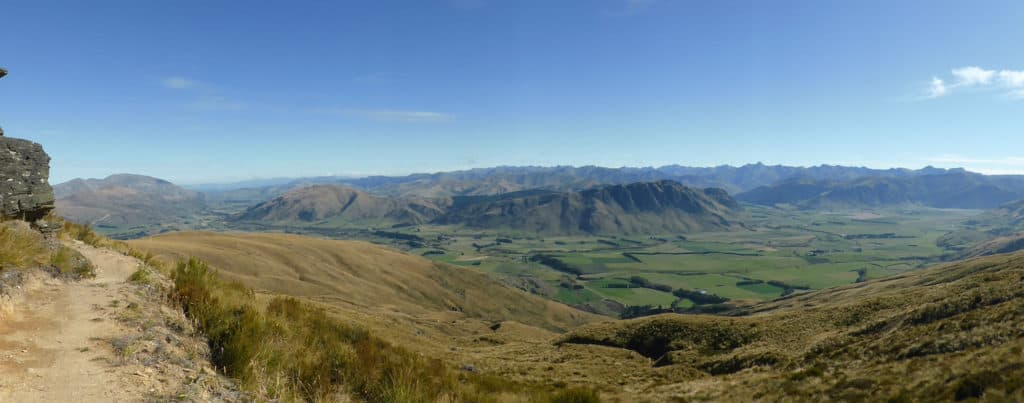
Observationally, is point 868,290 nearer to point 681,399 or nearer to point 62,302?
point 681,399

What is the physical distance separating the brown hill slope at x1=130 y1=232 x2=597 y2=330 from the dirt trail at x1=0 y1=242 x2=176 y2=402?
221ft

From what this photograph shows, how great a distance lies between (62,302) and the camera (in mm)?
10500

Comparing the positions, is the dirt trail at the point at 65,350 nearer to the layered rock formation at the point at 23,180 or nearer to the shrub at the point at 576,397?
the layered rock formation at the point at 23,180

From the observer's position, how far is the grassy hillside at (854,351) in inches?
621

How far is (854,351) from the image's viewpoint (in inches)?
1002

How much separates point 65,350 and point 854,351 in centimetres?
3439

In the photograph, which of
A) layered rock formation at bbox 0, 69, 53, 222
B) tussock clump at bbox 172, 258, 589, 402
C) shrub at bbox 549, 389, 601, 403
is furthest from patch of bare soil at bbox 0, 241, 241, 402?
shrub at bbox 549, 389, 601, 403

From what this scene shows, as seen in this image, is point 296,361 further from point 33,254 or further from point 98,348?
point 33,254

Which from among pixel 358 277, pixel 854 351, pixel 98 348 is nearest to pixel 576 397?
pixel 98 348

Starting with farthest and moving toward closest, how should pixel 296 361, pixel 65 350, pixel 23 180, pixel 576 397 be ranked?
pixel 23 180 → pixel 576 397 → pixel 296 361 → pixel 65 350

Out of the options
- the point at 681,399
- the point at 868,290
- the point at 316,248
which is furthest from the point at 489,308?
the point at 681,399

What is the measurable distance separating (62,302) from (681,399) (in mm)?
24455

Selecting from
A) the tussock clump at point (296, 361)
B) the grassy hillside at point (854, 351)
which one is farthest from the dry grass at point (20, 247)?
the grassy hillside at point (854, 351)

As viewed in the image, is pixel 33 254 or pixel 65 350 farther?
pixel 33 254
